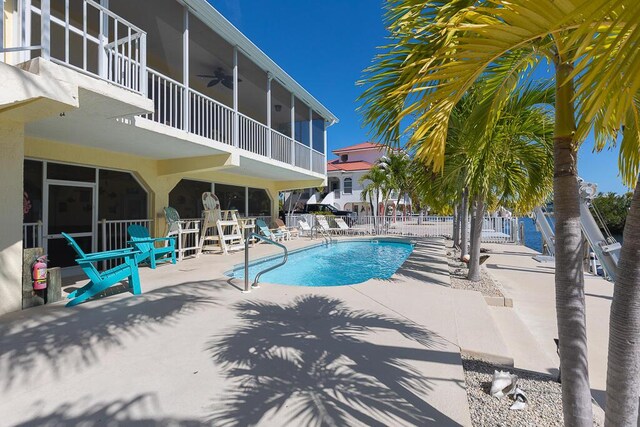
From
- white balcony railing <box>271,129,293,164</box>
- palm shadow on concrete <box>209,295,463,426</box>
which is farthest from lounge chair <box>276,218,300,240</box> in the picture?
palm shadow on concrete <box>209,295,463,426</box>

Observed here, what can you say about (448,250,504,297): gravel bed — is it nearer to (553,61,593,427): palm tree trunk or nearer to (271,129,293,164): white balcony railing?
(553,61,593,427): palm tree trunk

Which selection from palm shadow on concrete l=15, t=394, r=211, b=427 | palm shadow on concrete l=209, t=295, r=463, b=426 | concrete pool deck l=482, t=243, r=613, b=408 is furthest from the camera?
concrete pool deck l=482, t=243, r=613, b=408

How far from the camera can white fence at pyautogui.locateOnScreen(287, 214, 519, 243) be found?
1888 cm

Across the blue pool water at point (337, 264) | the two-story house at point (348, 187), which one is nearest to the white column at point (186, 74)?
the blue pool water at point (337, 264)

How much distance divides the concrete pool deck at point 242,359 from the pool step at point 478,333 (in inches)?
1.3

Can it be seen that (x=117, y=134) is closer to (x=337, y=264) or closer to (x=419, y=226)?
(x=337, y=264)

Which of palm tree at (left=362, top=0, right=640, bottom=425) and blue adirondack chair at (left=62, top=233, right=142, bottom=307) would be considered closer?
palm tree at (left=362, top=0, right=640, bottom=425)

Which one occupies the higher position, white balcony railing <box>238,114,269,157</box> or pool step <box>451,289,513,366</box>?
white balcony railing <box>238,114,269,157</box>

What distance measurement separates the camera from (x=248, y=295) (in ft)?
18.8

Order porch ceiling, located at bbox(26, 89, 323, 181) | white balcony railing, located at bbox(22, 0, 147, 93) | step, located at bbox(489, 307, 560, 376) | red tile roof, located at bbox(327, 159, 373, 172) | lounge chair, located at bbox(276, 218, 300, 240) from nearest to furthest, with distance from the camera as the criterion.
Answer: step, located at bbox(489, 307, 560, 376) < white balcony railing, located at bbox(22, 0, 147, 93) < porch ceiling, located at bbox(26, 89, 323, 181) < lounge chair, located at bbox(276, 218, 300, 240) < red tile roof, located at bbox(327, 159, 373, 172)

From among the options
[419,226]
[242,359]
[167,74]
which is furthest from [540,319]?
[419,226]

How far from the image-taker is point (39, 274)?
509cm

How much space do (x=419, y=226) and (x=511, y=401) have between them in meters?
19.4

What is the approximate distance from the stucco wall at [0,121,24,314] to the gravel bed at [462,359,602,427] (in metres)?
6.05
